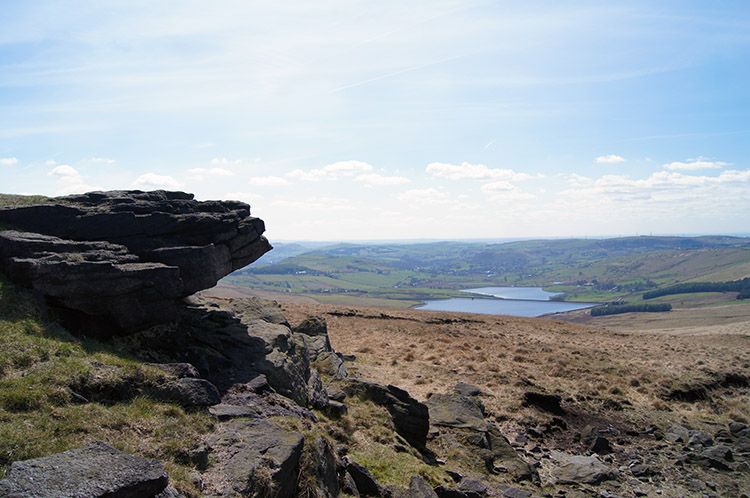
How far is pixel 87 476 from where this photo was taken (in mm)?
6980

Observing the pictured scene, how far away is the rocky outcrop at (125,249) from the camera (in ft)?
48.6

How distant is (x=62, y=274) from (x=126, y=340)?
3.23 m

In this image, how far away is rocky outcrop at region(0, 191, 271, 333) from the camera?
14.8m

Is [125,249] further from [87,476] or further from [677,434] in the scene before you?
[677,434]

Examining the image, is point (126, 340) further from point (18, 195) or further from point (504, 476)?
point (504, 476)

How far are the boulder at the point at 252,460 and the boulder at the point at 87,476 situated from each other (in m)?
1.59

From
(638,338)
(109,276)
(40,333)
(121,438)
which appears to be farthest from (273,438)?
(638,338)

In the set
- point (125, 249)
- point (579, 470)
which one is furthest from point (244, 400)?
point (579, 470)

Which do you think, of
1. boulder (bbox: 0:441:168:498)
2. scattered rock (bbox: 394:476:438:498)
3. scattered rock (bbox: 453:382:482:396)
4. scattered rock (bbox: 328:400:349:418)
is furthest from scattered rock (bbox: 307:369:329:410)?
scattered rock (bbox: 453:382:482:396)

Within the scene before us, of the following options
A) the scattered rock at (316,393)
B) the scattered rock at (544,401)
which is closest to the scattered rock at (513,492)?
the scattered rock at (316,393)

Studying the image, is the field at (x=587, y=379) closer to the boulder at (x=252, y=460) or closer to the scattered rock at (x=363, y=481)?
the scattered rock at (x=363, y=481)

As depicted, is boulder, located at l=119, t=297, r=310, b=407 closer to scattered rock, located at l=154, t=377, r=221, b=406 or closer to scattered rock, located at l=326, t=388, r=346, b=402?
scattered rock, located at l=326, t=388, r=346, b=402

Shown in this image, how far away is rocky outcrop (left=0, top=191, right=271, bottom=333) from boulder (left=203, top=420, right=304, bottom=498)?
25.0 ft

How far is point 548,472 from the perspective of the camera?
18031mm
